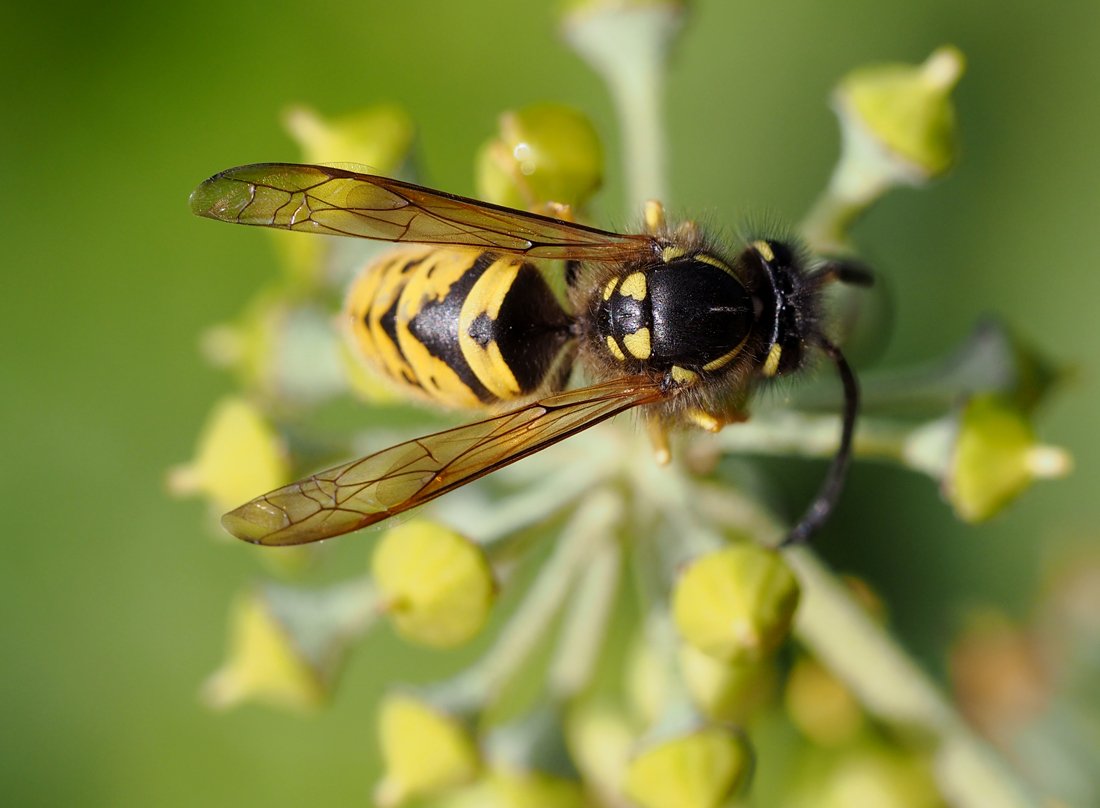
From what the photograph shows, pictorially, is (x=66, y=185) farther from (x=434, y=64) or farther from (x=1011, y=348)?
(x=1011, y=348)

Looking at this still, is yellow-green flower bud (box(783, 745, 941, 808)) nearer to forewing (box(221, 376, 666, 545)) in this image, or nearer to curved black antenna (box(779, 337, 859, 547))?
curved black antenna (box(779, 337, 859, 547))

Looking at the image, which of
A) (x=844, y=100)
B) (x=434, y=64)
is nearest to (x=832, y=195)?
(x=844, y=100)

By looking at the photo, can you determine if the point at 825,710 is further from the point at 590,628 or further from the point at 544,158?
the point at 544,158

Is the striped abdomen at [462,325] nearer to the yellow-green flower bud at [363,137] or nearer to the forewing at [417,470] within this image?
the forewing at [417,470]

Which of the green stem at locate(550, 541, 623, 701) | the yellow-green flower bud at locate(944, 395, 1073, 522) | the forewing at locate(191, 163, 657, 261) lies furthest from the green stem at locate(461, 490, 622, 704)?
the yellow-green flower bud at locate(944, 395, 1073, 522)

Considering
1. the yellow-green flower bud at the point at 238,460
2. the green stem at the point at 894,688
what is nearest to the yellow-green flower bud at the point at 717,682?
the green stem at the point at 894,688

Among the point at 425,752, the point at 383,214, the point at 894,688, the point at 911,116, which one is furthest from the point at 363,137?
the point at 894,688
